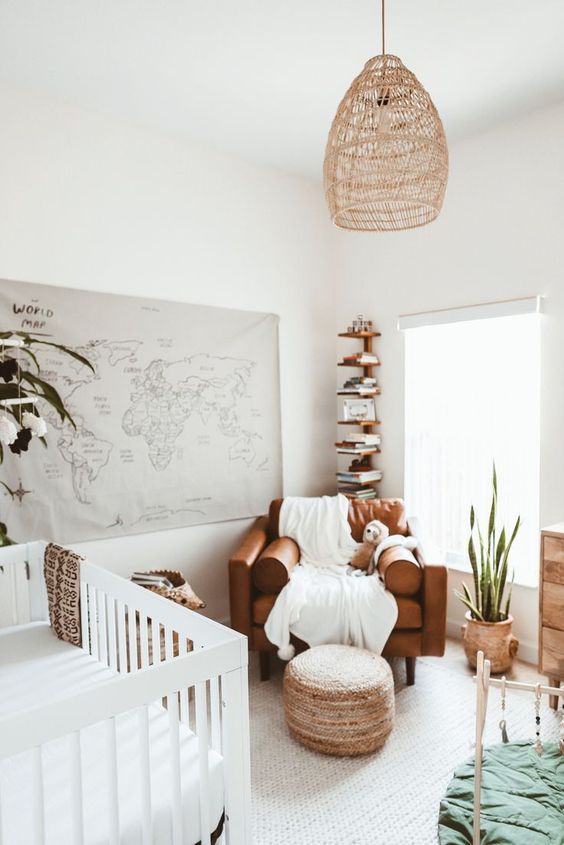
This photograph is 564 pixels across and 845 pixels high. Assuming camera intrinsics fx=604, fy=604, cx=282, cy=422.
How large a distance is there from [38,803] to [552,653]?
2.32 meters

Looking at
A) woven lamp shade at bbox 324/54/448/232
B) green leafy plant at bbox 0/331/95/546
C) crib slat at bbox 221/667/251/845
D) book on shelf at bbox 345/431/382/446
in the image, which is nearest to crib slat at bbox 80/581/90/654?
green leafy plant at bbox 0/331/95/546

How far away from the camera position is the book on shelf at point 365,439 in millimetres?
3875

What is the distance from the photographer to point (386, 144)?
1.73 meters

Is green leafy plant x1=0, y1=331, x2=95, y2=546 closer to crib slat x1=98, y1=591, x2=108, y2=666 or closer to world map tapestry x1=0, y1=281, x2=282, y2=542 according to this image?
world map tapestry x1=0, y1=281, x2=282, y2=542

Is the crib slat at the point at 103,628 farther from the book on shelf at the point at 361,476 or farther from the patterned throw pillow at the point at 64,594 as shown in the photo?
the book on shelf at the point at 361,476

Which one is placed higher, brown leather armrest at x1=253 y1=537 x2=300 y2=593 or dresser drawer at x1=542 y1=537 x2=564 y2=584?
dresser drawer at x1=542 y1=537 x2=564 y2=584

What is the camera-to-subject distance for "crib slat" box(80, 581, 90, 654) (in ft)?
6.97

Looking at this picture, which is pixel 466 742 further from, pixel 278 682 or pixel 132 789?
pixel 132 789

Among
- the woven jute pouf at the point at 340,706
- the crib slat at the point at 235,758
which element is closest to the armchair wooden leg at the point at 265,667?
the woven jute pouf at the point at 340,706

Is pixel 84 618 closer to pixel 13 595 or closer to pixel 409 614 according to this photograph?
pixel 13 595

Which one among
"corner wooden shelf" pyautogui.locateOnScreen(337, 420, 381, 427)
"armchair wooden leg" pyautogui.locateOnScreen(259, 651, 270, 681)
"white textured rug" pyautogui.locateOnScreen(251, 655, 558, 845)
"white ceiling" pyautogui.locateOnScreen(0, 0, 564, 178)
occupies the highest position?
"white ceiling" pyautogui.locateOnScreen(0, 0, 564, 178)

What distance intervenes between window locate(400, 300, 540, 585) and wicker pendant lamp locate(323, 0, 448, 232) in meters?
1.59

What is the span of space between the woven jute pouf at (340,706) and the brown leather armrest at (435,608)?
438 mm

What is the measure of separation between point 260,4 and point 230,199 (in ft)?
4.67
